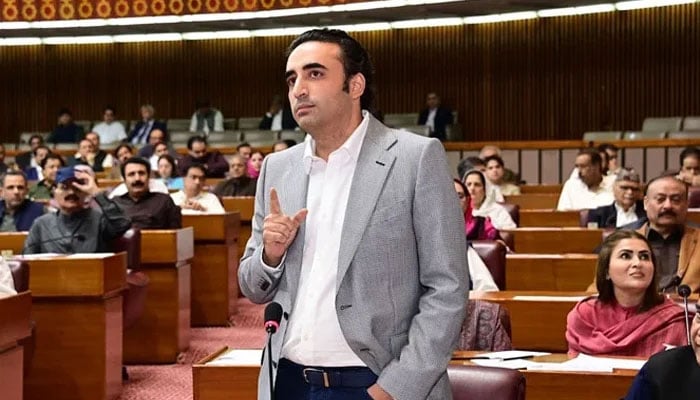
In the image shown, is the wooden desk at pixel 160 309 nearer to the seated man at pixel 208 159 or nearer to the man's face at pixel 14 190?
the man's face at pixel 14 190

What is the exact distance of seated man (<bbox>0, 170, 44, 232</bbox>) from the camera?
746 cm

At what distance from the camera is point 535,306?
489 centimetres

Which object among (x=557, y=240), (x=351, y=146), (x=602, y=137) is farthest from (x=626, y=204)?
(x=602, y=137)

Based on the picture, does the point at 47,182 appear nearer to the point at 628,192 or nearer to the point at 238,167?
the point at 238,167

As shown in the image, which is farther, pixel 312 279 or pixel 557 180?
pixel 557 180

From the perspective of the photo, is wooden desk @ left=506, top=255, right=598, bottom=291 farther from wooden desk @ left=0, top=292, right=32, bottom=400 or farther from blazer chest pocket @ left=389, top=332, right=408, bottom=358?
blazer chest pocket @ left=389, top=332, right=408, bottom=358

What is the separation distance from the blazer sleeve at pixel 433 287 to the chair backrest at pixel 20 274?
3223 mm

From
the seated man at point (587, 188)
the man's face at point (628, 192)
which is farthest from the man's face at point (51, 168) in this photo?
the man's face at point (628, 192)

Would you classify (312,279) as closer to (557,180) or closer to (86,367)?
(86,367)

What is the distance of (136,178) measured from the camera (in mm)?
7387

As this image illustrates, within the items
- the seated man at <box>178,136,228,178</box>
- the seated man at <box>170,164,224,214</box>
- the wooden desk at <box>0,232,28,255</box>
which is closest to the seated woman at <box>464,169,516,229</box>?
the seated man at <box>170,164,224,214</box>

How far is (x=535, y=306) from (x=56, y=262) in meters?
2.25

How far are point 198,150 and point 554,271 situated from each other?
6.44 metres

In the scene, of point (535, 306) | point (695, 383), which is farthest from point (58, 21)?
point (695, 383)
